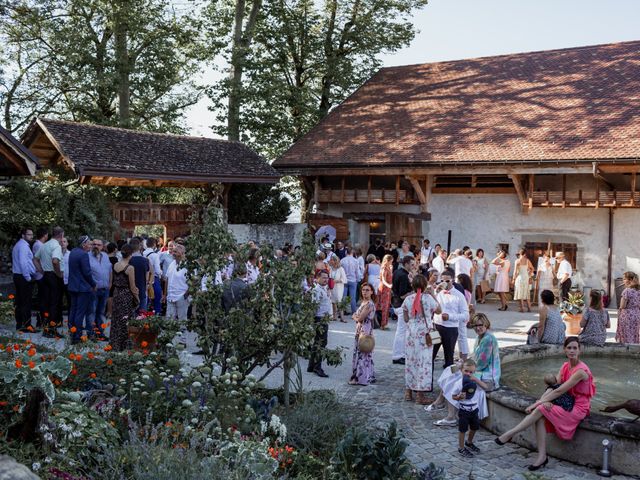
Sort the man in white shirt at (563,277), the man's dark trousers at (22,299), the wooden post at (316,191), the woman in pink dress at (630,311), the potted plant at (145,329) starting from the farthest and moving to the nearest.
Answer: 1. the wooden post at (316,191)
2. the man in white shirt at (563,277)
3. the man's dark trousers at (22,299)
4. the woman in pink dress at (630,311)
5. the potted plant at (145,329)

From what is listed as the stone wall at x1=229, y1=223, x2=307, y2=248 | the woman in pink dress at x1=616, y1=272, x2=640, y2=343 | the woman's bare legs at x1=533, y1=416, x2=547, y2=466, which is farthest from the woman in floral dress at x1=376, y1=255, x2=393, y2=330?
the stone wall at x1=229, y1=223, x2=307, y2=248

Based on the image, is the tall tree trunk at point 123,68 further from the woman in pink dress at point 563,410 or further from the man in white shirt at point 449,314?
the woman in pink dress at point 563,410

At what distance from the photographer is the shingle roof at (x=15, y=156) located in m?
9.37

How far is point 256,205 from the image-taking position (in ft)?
84.4

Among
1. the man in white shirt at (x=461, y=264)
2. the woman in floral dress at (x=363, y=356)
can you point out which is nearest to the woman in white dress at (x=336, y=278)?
the man in white shirt at (x=461, y=264)

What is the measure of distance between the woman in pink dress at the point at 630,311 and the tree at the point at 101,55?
62.4 ft

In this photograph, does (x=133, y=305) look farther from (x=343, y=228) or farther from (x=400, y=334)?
(x=343, y=228)

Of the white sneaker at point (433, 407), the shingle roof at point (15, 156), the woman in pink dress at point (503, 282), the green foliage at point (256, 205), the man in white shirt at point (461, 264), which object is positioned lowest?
the white sneaker at point (433, 407)

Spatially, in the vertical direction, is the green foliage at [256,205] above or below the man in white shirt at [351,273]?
above

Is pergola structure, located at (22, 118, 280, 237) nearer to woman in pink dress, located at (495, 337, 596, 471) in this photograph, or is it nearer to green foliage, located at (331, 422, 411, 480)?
green foliage, located at (331, 422, 411, 480)

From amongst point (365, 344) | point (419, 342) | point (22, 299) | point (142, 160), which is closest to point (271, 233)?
point (142, 160)

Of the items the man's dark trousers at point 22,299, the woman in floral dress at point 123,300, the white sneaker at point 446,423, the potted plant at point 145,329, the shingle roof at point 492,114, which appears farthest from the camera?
the shingle roof at point 492,114

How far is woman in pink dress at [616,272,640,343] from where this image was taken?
1156 cm

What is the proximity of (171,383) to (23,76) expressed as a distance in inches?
937
